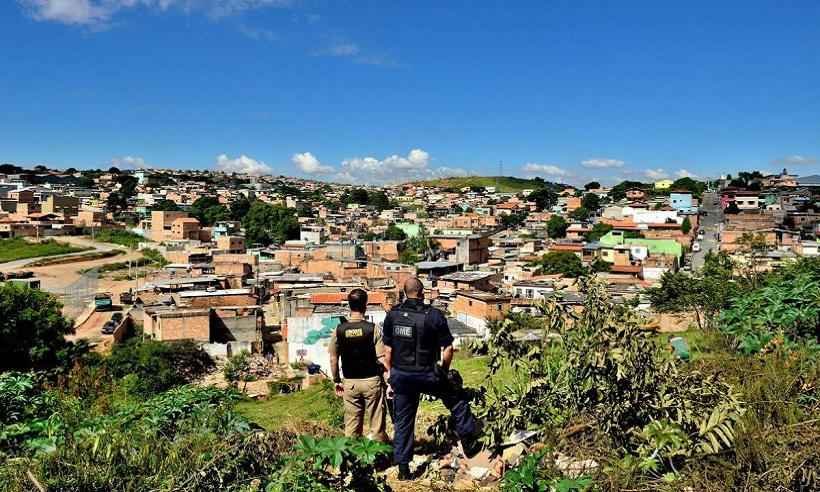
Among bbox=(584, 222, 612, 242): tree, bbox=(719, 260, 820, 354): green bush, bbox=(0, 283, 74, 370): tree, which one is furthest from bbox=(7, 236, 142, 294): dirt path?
bbox=(584, 222, 612, 242): tree

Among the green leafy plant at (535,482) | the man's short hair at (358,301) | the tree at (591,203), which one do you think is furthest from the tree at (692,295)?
the tree at (591,203)

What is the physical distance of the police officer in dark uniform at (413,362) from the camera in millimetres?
3752

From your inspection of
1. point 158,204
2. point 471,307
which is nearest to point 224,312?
point 471,307

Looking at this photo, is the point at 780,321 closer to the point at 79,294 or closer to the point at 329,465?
the point at 329,465

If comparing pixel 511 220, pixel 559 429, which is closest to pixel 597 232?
pixel 511 220

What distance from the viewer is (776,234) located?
38.0 meters

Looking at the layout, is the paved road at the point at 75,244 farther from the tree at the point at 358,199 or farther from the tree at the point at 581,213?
the tree at the point at 581,213

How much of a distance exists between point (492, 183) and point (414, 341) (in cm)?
12732

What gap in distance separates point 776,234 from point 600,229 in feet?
41.6

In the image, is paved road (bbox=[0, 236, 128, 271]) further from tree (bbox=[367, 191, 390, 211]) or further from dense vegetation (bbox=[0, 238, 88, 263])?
tree (bbox=[367, 191, 390, 211])

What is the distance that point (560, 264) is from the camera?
33.8 meters

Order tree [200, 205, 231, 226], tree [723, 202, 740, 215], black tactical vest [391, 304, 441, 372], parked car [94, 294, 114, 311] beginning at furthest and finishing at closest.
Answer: tree [200, 205, 231, 226] < tree [723, 202, 740, 215] < parked car [94, 294, 114, 311] < black tactical vest [391, 304, 441, 372]

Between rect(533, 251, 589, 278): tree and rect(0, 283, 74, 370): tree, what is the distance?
2398 centimetres

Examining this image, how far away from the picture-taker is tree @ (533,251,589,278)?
33.0 m
